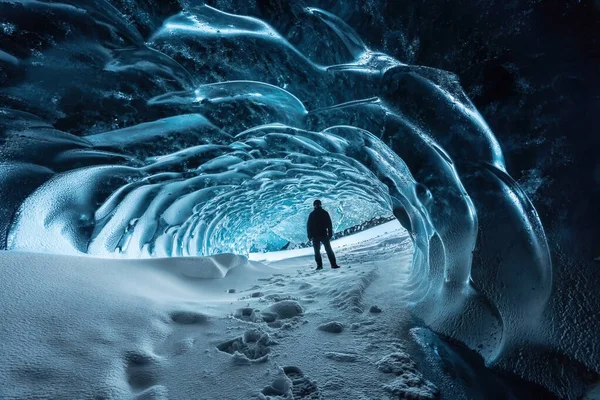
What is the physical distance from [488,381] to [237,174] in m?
5.50

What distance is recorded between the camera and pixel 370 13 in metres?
2.22

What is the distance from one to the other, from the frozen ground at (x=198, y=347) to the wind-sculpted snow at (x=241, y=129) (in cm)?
44

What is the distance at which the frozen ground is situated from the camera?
1.48 metres

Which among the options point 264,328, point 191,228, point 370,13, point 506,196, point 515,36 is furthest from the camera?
point 191,228

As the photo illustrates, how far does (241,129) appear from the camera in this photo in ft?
13.8

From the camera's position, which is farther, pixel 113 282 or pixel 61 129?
pixel 61 129

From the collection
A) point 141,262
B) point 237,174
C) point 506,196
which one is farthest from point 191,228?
point 506,196

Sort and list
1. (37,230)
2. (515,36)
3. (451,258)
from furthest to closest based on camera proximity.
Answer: (37,230) → (451,258) → (515,36)

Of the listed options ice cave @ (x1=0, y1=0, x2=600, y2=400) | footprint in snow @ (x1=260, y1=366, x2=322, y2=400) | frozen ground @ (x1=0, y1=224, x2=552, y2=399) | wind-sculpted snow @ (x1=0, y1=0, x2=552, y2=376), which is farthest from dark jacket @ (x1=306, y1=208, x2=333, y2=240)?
footprint in snow @ (x1=260, y1=366, x2=322, y2=400)

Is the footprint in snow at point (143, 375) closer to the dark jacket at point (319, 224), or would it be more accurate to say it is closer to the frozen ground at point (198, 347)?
the frozen ground at point (198, 347)

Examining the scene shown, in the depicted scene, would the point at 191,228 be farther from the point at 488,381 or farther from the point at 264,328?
the point at 488,381

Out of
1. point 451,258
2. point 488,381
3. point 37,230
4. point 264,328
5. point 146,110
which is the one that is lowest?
Answer: point 488,381

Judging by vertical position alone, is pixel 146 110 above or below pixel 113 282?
above

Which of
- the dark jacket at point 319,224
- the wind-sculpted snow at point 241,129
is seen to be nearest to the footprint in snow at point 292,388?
the wind-sculpted snow at point 241,129
